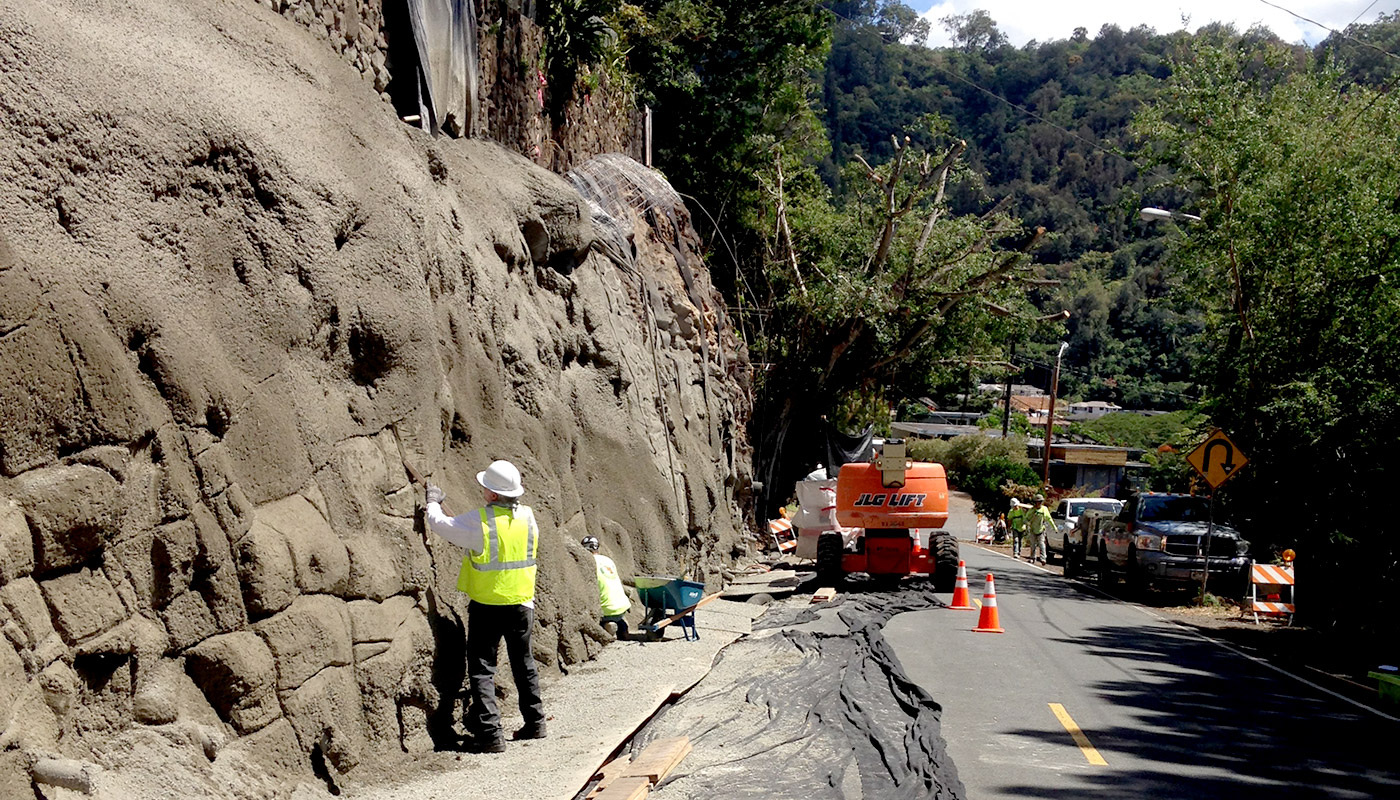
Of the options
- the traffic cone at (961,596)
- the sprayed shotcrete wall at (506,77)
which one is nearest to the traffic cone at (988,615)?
the traffic cone at (961,596)

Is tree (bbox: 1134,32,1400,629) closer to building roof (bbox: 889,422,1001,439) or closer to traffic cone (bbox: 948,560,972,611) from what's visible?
traffic cone (bbox: 948,560,972,611)

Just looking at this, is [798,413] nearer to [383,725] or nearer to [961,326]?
[961,326]

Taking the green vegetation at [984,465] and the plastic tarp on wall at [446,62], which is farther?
the green vegetation at [984,465]

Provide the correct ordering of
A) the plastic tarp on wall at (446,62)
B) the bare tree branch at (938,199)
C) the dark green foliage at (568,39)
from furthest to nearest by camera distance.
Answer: the bare tree branch at (938,199)
the dark green foliage at (568,39)
the plastic tarp on wall at (446,62)

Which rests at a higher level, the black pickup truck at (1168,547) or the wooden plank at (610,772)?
the black pickup truck at (1168,547)

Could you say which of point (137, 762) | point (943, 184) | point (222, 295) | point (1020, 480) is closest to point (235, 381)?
point (222, 295)

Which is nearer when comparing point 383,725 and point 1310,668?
point 383,725

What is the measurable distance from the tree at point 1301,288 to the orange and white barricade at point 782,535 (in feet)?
34.4

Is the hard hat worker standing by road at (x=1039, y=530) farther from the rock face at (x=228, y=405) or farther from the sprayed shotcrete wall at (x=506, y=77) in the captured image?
the rock face at (x=228, y=405)

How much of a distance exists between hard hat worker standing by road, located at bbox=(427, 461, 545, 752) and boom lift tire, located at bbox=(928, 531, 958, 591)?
14241 millimetres

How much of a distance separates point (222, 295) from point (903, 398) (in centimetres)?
3684

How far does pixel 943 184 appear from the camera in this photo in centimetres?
3297

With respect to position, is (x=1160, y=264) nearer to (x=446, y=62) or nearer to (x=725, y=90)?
(x=725, y=90)

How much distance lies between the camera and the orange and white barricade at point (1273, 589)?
20922 millimetres
